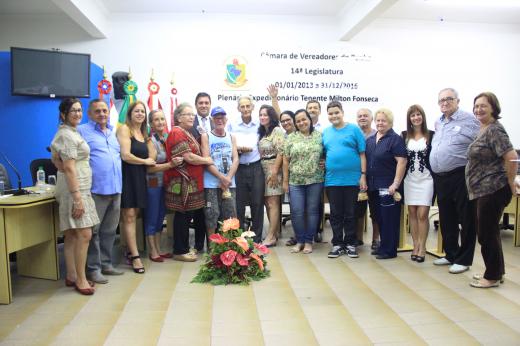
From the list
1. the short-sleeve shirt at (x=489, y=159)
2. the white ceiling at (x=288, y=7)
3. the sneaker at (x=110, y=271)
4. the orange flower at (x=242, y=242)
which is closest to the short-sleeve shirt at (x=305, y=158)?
the orange flower at (x=242, y=242)

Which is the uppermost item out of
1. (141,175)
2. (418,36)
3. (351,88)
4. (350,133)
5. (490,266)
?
(418,36)

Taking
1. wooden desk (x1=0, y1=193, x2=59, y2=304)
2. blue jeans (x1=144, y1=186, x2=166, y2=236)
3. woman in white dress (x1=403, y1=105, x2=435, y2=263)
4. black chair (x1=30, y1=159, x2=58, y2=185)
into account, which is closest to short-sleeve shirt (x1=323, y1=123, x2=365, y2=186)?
woman in white dress (x1=403, y1=105, x2=435, y2=263)

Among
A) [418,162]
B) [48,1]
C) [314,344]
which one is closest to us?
[314,344]

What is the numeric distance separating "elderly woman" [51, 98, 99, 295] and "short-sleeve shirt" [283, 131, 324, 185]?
→ 1.72 meters

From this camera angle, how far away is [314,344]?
2.02 metres

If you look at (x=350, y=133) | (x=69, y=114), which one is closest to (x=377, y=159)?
(x=350, y=133)

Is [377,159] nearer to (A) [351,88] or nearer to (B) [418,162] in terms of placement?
(B) [418,162]

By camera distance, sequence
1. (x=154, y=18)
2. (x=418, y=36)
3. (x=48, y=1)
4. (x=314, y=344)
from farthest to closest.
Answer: (x=418, y=36) → (x=154, y=18) → (x=48, y=1) → (x=314, y=344)

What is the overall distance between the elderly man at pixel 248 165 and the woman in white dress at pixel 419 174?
4.28 ft

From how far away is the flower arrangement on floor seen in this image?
9.77 feet

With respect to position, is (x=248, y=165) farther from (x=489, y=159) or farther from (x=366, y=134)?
(x=489, y=159)

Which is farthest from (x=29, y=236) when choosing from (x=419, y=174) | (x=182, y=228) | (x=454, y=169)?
(x=454, y=169)

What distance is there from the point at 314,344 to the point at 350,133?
78.1 inches

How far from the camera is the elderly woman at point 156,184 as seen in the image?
10.9 ft
